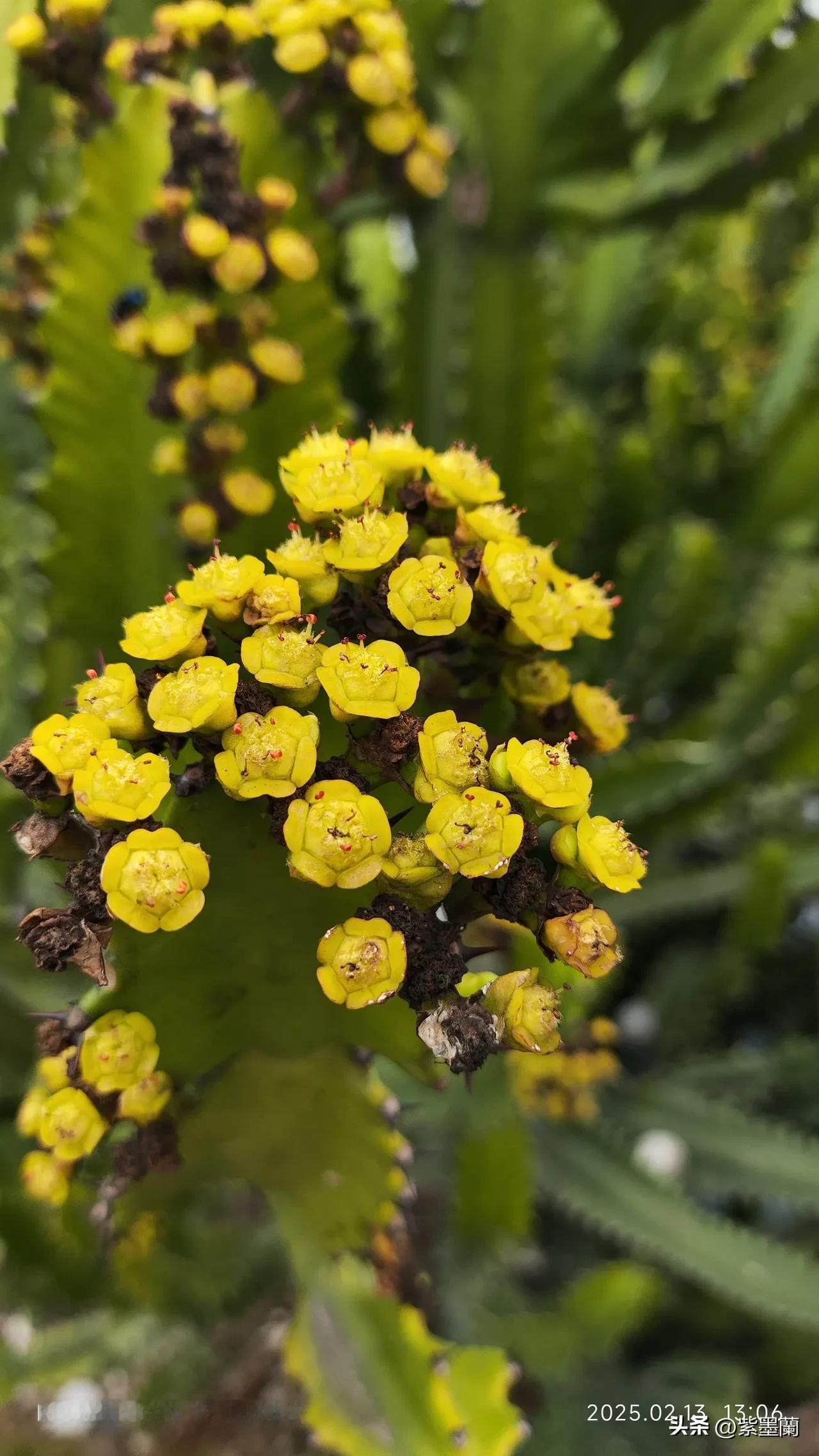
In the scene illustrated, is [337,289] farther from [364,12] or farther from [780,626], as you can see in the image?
[780,626]

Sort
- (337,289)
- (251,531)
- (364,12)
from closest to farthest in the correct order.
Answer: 1. (364,12)
2. (251,531)
3. (337,289)

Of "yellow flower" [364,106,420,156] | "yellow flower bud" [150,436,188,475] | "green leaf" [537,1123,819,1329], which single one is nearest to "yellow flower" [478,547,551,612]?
"yellow flower bud" [150,436,188,475]

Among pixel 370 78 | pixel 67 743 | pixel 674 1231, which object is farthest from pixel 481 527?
pixel 674 1231

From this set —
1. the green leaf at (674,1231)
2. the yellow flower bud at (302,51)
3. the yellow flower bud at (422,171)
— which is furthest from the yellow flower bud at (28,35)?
the green leaf at (674,1231)

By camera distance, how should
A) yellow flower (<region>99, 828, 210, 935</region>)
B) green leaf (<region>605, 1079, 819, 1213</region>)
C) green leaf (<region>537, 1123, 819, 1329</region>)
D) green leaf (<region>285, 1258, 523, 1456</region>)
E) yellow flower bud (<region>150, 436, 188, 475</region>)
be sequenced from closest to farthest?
yellow flower (<region>99, 828, 210, 935</region>) → green leaf (<region>285, 1258, 523, 1456</region>) → yellow flower bud (<region>150, 436, 188, 475</region>) → green leaf (<region>537, 1123, 819, 1329</region>) → green leaf (<region>605, 1079, 819, 1213</region>)

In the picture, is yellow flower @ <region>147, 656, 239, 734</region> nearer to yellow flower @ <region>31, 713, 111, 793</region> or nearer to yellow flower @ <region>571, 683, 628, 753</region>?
yellow flower @ <region>31, 713, 111, 793</region>

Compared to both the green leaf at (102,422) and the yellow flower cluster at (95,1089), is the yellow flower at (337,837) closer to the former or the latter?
the yellow flower cluster at (95,1089)

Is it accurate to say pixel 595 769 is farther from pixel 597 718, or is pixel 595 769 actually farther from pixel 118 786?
pixel 118 786

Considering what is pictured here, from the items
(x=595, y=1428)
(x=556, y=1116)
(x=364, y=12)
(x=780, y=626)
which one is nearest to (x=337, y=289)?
(x=364, y=12)
